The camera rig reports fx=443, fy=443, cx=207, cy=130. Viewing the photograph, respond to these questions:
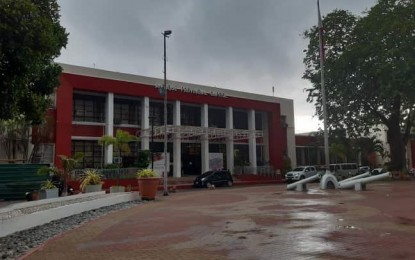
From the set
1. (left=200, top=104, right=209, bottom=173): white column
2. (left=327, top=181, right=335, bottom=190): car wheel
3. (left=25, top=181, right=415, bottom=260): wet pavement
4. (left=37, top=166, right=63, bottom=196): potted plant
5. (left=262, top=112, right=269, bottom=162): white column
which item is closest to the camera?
(left=25, top=181, right=415, bottom=260): wet pavement

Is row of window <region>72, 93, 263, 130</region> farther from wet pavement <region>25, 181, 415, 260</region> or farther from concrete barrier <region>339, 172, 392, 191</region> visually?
wet pavement <region>25, 181, 415, 260</region>

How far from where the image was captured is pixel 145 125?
39.1 meters

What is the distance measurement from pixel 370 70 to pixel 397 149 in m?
10.7

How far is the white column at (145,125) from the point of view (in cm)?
3906

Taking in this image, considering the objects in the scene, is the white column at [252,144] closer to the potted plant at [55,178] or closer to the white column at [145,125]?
the white column at [145,125]

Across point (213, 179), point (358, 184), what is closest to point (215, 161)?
point (213, 179)

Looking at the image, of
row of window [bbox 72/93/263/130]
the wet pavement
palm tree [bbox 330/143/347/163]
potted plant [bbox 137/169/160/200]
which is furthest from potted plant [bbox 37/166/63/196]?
palm tree [bbox 330/143/347/163]

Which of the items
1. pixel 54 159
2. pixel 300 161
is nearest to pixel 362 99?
pixel 300 161

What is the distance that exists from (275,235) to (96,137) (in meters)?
29.9

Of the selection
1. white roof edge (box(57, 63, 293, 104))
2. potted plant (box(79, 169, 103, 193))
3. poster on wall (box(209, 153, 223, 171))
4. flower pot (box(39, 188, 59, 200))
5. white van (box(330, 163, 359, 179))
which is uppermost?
white roof edge (box(57, 63, 293, 104))

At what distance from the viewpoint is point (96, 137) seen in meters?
37.8

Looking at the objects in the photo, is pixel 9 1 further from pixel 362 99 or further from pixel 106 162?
pixel 362 99

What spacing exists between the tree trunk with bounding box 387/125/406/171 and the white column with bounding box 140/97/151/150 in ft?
75.6

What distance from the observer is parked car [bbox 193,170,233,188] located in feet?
120
